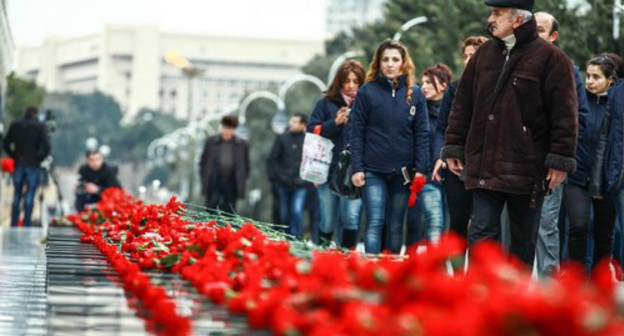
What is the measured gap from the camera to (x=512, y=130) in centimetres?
865

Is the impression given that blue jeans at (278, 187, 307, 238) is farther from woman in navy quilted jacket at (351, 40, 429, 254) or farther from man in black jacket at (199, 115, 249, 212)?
A: woman in navy quilted jacket at (351, 40, 429, 254)

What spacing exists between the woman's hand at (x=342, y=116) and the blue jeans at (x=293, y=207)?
18.1 feet

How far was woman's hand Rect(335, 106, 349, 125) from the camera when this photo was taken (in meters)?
14.2

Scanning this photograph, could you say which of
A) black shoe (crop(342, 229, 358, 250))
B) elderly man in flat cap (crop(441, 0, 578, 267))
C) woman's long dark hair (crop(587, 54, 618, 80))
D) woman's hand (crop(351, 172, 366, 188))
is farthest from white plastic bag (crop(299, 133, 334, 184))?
elderly man in flat cap (crop(441, 0, 578, 267))

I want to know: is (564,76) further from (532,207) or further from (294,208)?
(294,208)

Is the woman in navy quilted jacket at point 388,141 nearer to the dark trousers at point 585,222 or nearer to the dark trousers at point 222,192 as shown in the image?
the dark trousers at point 585,222

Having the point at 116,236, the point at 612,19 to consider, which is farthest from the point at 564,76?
the point at 612,19

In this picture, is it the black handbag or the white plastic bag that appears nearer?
the black handbag

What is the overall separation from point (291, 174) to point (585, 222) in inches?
353

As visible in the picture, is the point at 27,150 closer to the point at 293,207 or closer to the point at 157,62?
the point at 293,207

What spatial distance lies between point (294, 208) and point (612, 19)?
8.14m

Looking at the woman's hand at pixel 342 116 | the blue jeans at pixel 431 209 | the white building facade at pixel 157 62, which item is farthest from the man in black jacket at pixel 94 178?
the white building facade at pixel 157 62

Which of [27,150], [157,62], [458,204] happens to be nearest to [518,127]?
[458,204]

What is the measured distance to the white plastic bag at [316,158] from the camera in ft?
48.2
